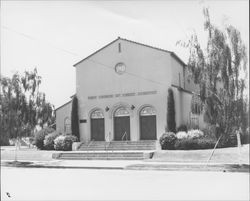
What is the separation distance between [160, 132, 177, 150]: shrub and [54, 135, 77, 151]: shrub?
16.9ft

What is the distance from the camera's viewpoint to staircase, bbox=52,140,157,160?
18469 mm

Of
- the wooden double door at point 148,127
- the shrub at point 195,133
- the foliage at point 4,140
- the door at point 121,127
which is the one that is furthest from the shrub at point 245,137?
the door at point 121,127

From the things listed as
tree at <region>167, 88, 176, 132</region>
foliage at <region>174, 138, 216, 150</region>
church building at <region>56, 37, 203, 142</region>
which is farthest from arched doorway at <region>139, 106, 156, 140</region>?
foliage at <region>174, 138, 216, 150</region>

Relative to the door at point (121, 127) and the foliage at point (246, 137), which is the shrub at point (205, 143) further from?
the door at point (121, 127)

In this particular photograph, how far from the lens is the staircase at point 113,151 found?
60.6 ft

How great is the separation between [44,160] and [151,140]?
6.39 meters

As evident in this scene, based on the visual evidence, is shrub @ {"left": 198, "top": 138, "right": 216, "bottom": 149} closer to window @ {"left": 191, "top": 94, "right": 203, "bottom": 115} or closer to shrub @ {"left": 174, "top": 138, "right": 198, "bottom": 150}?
shrub @ {"left": 174, "top": 138, "right": 198, "bottom": 150}

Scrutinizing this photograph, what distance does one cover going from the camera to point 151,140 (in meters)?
21.1

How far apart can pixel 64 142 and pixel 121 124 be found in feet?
14.3

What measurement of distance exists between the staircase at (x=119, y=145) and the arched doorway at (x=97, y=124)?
1241 millimetres

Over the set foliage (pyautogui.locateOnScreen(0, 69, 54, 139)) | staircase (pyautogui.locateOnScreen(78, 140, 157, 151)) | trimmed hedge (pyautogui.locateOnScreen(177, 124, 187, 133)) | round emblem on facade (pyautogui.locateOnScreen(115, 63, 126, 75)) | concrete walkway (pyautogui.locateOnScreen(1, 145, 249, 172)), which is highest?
round emblem on facade (pyautogui.locateOnScreen(115, 63, 126, 75))

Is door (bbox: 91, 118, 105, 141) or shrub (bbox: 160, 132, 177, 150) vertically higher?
door (bbox: 91, 118, 105, 141)

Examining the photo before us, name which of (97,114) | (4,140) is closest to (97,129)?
(97,114)

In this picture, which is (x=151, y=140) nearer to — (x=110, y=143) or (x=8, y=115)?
(x=110, y=143)
